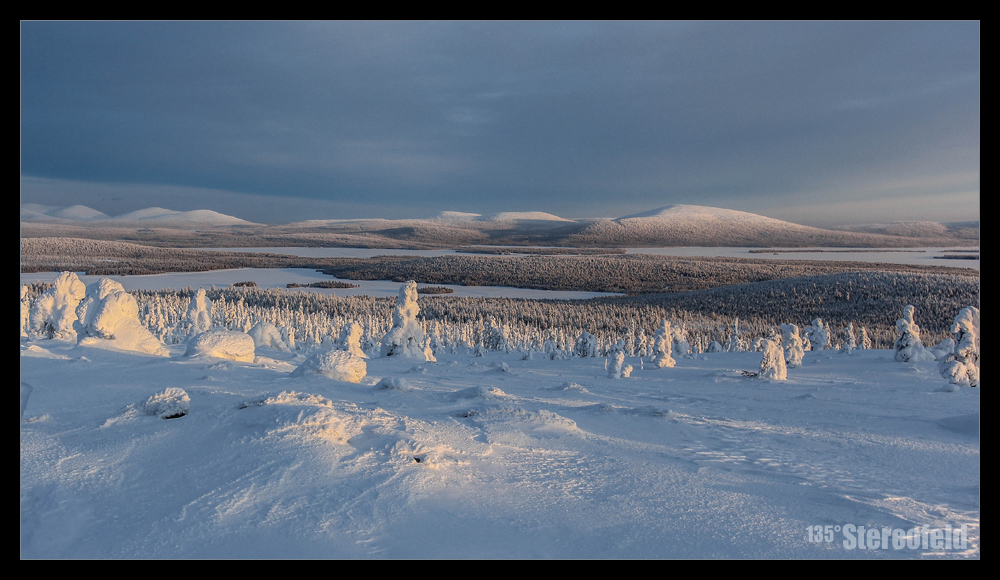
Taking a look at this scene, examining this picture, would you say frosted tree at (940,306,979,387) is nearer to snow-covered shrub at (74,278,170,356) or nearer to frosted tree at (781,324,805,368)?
frosted tree at (781,324,805,368)

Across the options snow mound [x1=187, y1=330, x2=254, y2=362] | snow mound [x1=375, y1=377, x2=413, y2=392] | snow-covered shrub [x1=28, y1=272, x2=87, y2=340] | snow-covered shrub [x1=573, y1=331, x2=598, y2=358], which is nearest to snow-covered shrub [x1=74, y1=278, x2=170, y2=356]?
snow mound [x1=187, y1=330, x2=254, y2=362]

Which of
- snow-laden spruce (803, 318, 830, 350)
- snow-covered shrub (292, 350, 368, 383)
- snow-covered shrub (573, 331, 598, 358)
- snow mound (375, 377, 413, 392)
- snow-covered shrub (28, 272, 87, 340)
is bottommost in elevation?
snow-covered shrub (573, 331, 598, 358)

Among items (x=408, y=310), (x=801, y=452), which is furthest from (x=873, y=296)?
(x=801, y=452)

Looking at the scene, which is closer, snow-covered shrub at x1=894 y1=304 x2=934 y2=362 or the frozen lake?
snow-covered shrub at x1=894 y1=304 x2=934 y2=362

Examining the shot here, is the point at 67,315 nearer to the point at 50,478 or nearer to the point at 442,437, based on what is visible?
the point at 50,478

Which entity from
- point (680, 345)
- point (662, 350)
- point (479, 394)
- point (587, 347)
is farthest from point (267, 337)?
point (680, 345)

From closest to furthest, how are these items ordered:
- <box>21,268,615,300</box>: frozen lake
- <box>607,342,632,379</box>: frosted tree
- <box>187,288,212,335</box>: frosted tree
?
<box>607,342,632,379</box>: frosted tree
<box>187,288,212,335</box>: frosted tree
<box>21,268,615,300</box>: frozen lake

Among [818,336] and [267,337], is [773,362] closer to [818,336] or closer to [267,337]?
[818,336]
